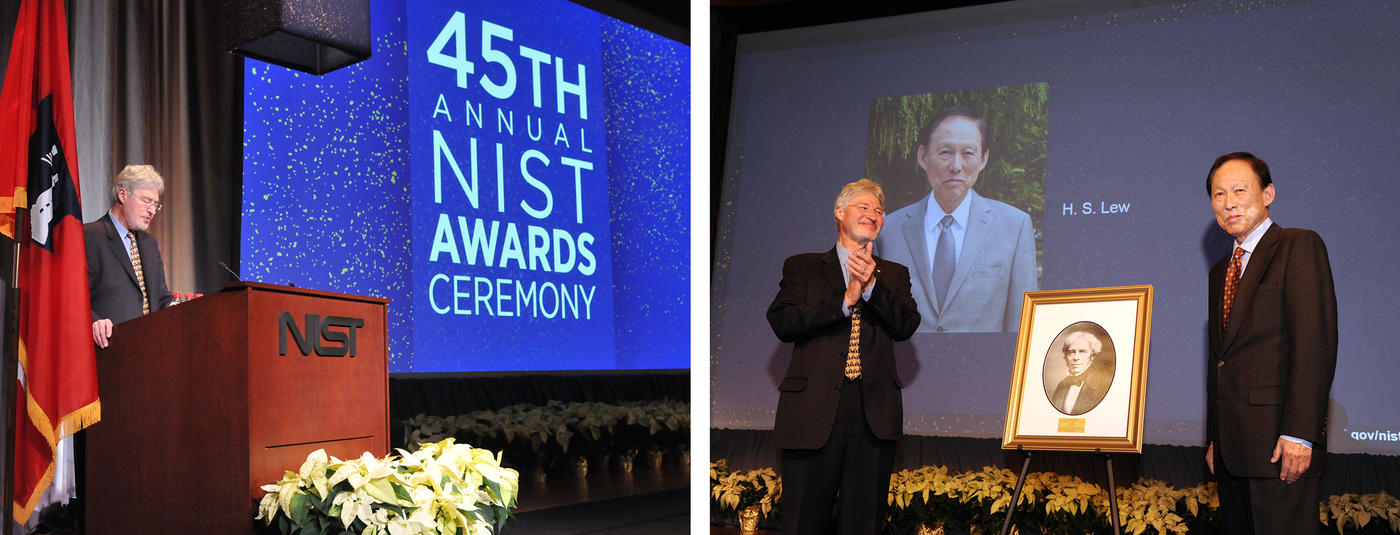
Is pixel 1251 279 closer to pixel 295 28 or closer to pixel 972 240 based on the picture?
pixel 972 240

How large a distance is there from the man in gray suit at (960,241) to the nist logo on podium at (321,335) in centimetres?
275

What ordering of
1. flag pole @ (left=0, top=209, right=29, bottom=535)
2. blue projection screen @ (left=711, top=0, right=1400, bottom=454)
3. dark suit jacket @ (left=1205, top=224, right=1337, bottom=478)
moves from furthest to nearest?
blue projection screen @ (left=711, top=0, right=1400, bottom=454), dark suit jacket @ (left=1205, top=224, right=1337, bottom=478), flag pole @ (left=0, top=209, right=29, bottom=535)

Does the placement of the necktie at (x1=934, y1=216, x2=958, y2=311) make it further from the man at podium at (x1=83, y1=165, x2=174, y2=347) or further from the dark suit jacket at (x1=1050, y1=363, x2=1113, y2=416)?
the man at podium at (x1=83, y1=165, x2=174, y2=347)

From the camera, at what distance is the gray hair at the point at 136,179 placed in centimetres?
361

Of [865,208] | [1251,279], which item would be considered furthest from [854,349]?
[1251,279]

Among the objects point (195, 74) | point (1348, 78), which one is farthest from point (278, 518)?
point (1348, 78)

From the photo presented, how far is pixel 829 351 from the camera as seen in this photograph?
3596 millimetres

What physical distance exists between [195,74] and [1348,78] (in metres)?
4.46

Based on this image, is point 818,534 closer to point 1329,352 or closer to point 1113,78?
point 1329,352

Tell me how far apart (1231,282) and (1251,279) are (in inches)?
4.6

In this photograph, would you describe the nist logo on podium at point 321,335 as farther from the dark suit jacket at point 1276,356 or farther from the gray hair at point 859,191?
the dark suit jacket at point 1276,356

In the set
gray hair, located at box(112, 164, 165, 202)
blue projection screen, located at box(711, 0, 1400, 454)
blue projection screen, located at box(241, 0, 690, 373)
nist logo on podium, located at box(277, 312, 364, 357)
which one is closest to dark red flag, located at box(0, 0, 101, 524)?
nist logo on podium, located at box(277, 312, 364, 357)

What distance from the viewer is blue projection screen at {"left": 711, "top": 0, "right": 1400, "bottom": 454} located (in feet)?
12.7

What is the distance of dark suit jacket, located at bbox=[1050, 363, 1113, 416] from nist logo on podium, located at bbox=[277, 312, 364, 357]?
2434 mm
